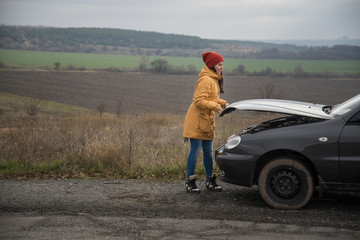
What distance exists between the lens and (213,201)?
20.2 feet

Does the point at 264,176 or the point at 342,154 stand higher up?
the point at 342,154

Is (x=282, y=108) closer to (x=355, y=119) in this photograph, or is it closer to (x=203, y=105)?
(x=355, y=119)

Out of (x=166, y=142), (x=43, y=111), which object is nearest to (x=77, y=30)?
(x=43, y=111)

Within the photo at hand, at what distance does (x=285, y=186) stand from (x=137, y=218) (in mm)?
1902

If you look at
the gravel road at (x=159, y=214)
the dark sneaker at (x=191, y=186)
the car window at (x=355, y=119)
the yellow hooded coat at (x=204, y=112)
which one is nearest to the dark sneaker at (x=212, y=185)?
the gravel road at (x=159, y=214)

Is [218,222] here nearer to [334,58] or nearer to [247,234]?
[247,234]

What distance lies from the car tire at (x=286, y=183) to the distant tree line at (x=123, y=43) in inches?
4724

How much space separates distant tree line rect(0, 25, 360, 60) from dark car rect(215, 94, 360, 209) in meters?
120

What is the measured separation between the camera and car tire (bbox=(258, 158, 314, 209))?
555 cm

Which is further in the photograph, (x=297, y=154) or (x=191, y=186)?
(x=191, y=186)

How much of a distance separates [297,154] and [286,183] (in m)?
0.39

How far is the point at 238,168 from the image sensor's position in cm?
582

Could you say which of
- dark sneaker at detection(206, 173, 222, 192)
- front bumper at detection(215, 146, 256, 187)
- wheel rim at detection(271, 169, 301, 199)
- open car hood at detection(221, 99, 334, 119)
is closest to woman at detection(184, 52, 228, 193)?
dark sneaker at detection(206, 173, 222, 192)

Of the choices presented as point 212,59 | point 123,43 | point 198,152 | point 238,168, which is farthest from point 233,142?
point 123,43
